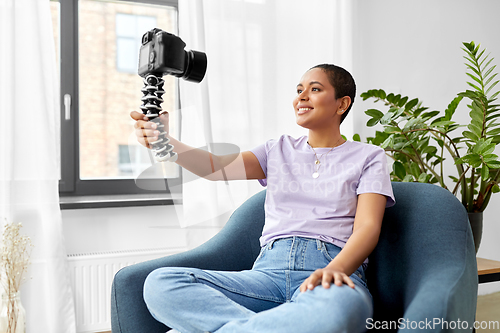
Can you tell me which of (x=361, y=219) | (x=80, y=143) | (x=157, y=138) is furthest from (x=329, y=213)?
(x=80, y=143)

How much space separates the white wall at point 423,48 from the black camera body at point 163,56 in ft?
5.08

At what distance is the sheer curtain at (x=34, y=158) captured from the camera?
1.75m

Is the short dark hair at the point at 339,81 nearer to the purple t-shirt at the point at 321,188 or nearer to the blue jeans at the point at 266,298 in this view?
the purple t-shirt at the point at 321,188

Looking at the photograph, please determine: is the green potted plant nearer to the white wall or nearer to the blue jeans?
the white wall

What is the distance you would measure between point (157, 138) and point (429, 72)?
81.1 inches

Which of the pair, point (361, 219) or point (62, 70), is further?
point (62, 70)

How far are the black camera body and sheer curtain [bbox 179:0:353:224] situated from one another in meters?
0.90

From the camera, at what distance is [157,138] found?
985 millimetres

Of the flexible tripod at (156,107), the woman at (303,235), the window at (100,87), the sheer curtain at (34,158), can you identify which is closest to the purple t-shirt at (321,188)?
the woman at (303,235)

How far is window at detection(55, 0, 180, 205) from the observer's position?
6.61 feet

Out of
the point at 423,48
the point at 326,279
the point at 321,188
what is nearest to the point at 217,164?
the point at 321,188

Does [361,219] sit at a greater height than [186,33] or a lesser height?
lesser

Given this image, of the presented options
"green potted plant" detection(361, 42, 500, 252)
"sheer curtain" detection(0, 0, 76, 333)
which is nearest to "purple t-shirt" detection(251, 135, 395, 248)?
"green potted plant" detection(361, 42, 500, 252)

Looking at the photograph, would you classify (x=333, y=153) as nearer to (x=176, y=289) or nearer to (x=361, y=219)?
(x=361, y=219)
